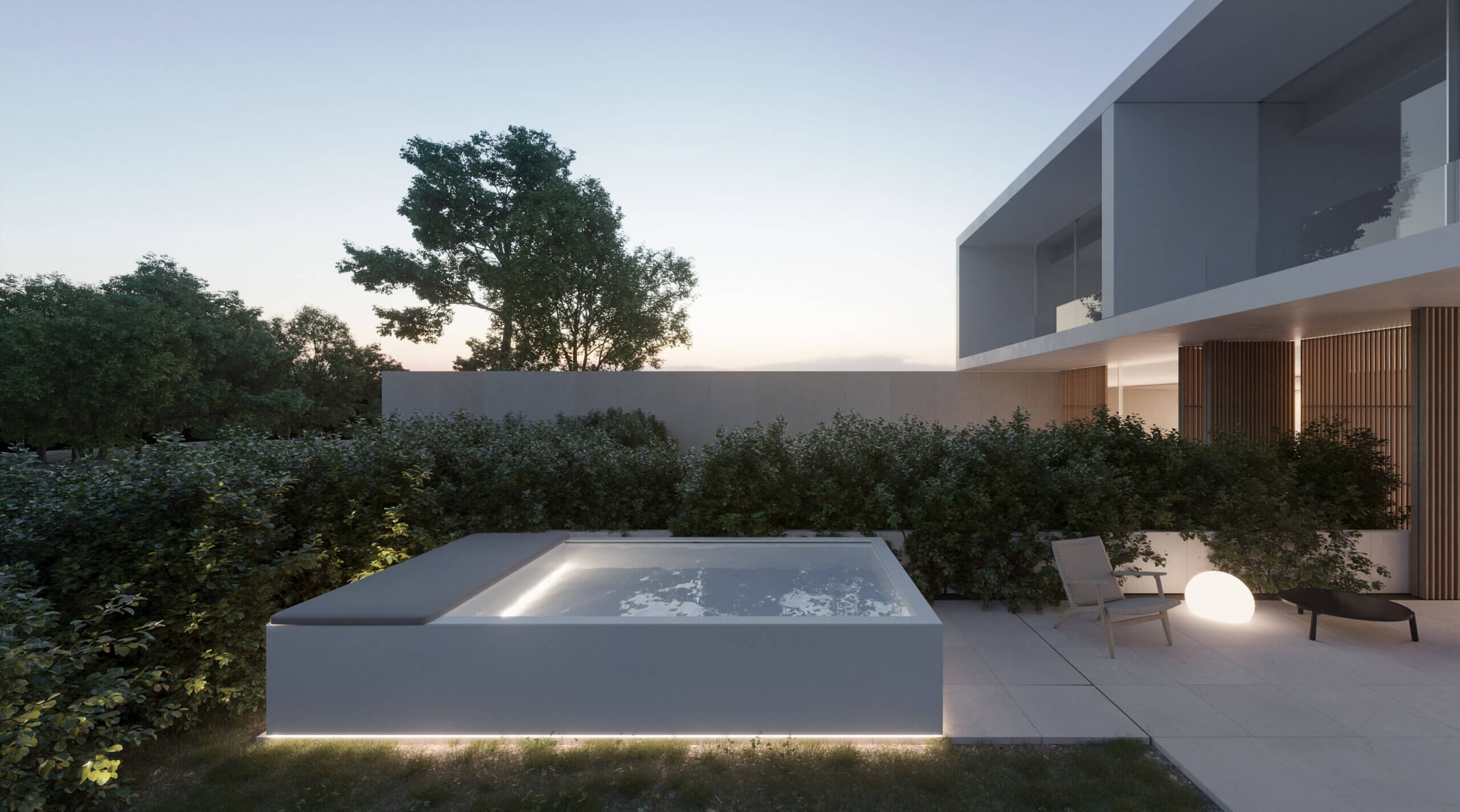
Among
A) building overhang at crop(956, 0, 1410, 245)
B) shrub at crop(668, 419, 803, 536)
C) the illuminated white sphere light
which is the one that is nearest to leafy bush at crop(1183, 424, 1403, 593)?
the illuminated white sphere light

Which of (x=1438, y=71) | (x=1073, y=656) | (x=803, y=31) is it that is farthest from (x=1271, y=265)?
(x=803, y=31)

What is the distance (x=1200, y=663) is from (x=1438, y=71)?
8067mm

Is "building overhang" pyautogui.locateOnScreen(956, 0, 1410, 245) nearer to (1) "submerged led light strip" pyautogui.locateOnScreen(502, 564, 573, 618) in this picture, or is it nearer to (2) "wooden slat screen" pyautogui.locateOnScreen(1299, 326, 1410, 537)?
(2) "wooden slat screen" pyautogui.locateOnScreen(1299, 326, 1410, 537)

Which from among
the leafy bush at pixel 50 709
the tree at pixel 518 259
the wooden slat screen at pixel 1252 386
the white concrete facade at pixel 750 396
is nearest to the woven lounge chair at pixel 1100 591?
the wooden slat screen at pixel 1252 386

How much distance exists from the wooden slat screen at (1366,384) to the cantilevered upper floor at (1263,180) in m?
0.34

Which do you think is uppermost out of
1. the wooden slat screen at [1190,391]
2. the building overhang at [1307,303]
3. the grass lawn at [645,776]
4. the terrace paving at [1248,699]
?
the building overhang at [1307,303]

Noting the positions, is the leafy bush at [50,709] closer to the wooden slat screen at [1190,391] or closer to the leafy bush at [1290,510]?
the leafy bush at [1290,510]

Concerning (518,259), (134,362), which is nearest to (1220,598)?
(518,259)

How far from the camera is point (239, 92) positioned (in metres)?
10.3

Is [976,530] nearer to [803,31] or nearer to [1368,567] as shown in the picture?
[1368,567]

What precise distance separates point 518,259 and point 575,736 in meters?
16.6

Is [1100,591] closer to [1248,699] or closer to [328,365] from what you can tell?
[1248,699]

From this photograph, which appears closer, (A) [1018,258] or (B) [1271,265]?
(B) [1271,265]

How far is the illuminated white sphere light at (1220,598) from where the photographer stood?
14.8 ft
